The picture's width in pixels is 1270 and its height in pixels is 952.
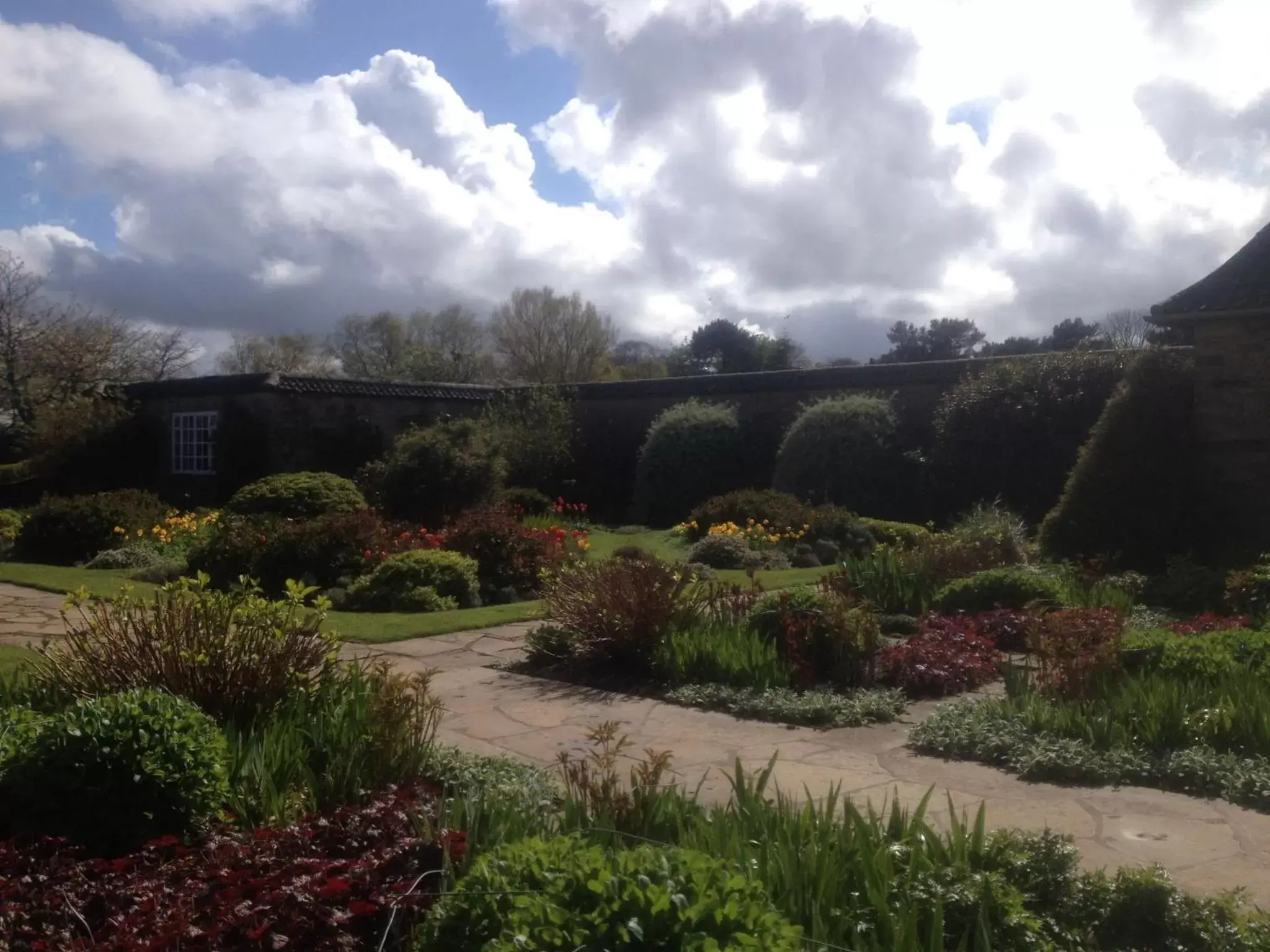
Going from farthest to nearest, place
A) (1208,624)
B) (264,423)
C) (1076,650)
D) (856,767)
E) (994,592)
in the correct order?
(264,423) < (994,592) < (1208,624) < (1076,650) < (856,767)

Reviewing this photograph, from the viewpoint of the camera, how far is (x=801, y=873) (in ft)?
10.6

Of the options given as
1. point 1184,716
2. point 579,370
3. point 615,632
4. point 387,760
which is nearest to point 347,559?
point 615,632

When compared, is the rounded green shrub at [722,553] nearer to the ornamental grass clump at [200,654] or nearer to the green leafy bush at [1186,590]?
the green leafy bush at [1186,590]

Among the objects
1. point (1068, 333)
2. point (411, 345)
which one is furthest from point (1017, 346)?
point (411, 345)

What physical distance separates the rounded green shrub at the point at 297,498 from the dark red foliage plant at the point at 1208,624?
10.4 meters

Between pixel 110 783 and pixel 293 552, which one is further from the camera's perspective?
pixel 293 552

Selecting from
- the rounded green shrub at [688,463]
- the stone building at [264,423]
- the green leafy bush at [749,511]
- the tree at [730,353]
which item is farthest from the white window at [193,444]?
the tree at [730,353]

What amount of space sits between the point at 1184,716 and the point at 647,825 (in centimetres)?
314

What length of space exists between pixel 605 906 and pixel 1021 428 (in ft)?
50.5

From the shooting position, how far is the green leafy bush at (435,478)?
16.2m

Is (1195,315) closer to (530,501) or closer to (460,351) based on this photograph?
(530,501)

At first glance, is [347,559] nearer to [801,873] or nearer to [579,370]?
[801,873]

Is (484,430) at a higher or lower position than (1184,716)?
higher

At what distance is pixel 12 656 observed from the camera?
7.79 metres
